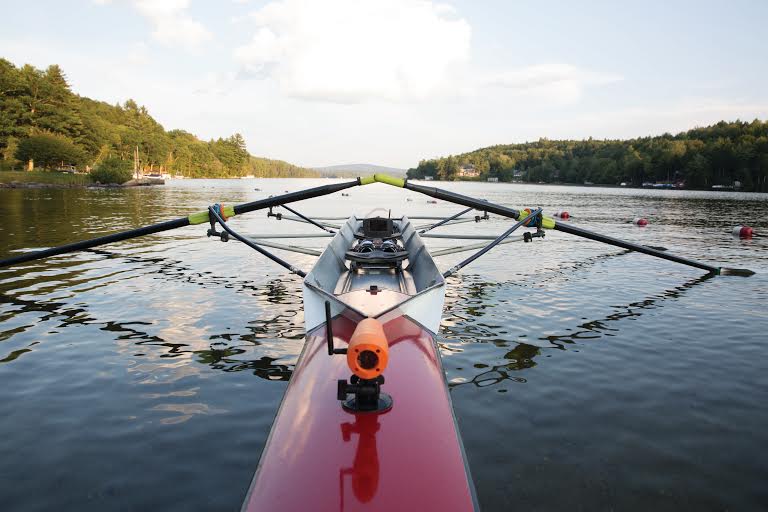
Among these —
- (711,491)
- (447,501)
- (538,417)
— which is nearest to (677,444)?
(711,491)

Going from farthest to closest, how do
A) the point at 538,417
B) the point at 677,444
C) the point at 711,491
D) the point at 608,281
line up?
the point at 608,281
the point at 538,417
the point at 677,444
the point at 711,491

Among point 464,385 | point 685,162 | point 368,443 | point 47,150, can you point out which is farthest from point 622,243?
point 685,162

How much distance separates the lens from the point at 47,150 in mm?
68250

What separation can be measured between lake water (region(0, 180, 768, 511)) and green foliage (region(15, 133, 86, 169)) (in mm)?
67914

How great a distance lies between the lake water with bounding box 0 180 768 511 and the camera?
179 inches

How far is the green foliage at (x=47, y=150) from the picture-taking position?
220 feet

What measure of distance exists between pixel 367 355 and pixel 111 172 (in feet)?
263

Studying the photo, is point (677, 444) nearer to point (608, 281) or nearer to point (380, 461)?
point (380, 461)

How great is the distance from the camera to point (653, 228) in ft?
96.4

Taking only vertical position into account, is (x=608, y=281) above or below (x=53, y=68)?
below

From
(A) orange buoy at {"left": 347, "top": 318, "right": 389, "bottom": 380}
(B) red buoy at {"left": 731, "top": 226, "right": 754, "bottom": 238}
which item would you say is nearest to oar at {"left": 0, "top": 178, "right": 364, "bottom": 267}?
(A) orange buoy at {"left": 347, "top": 318, "right": 389, "bottom": 380}

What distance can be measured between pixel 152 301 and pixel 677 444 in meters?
10.5

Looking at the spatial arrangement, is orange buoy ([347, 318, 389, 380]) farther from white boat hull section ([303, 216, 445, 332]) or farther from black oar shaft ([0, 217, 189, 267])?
black oar shaft ([0, 217, 189, 267])

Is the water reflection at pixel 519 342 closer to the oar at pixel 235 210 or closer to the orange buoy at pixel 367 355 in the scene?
the orange buoy at pixel 367 355
